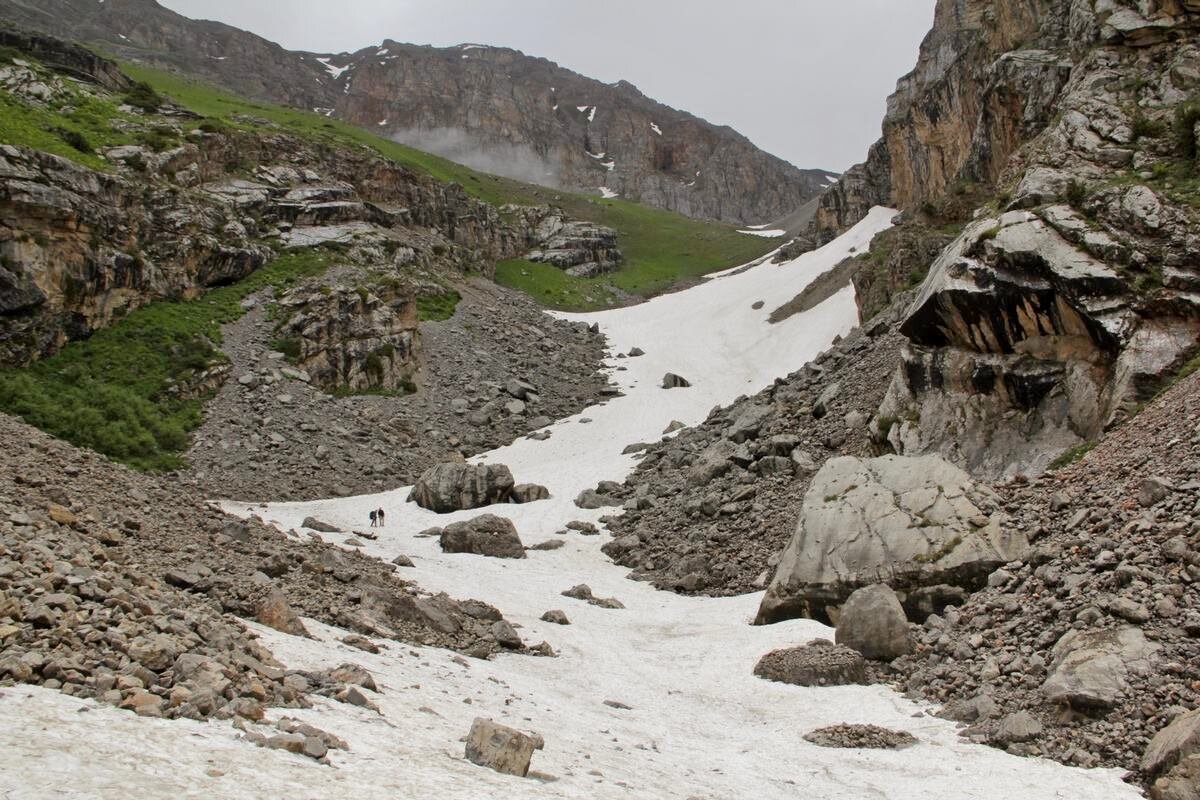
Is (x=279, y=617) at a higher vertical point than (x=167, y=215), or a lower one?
lower

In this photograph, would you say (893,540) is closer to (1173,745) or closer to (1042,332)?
(1173,745)

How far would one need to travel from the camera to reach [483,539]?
29016 millimetres

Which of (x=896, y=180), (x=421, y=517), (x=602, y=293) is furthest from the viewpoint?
(x=602, y=293)

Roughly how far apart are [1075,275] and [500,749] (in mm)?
22121

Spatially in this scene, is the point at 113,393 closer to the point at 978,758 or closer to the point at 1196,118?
the point at 978,758

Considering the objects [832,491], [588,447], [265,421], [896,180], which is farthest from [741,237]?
[832,491]

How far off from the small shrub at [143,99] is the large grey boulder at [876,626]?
69308 mm

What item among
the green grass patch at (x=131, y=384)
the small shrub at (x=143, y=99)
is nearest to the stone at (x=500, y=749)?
the green grass patch at (x=131, y=384)

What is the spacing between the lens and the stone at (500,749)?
8758 mm

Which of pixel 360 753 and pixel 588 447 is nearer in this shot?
pixel 360 753

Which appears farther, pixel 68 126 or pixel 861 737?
pixel 68 126

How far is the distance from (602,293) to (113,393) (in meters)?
62.3

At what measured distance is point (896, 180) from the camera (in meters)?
73.8

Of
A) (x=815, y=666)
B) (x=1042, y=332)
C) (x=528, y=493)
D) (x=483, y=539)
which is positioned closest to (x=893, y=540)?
(x=815, y=666)
